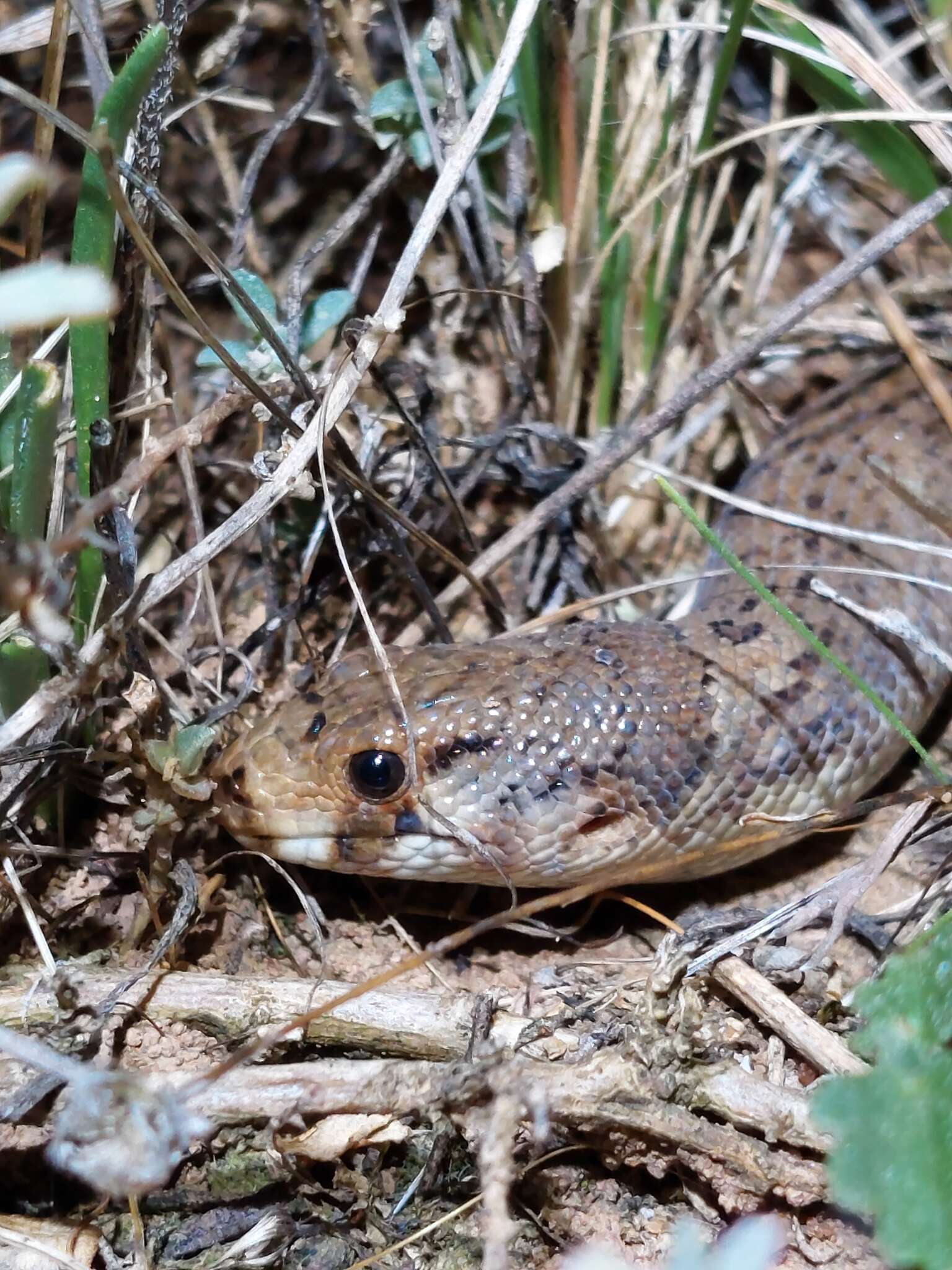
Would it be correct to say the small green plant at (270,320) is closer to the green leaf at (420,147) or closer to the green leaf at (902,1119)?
the green leaf at (420,147)

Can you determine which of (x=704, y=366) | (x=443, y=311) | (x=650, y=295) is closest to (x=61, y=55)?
(x=443, y=311)

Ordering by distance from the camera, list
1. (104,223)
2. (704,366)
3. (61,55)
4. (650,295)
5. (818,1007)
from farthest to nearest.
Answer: (704,366), (650,295), (818,1007), (61,55), (104,223)

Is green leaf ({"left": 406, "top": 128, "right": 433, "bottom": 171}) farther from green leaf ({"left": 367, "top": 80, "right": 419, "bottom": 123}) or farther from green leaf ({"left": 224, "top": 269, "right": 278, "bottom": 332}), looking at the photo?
green leaf ({"left": 224, "top": 269, "right": 278, "bottom": 332})

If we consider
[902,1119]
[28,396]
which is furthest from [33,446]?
[902,1119]

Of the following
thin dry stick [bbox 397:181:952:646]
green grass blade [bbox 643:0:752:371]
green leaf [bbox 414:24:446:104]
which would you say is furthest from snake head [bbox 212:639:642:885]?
green leaf [bbox 414:24:446:104]

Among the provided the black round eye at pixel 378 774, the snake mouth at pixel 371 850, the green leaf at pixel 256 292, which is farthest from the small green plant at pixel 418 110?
the snake mouth at pixel 371 850

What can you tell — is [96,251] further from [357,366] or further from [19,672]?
[19,672]

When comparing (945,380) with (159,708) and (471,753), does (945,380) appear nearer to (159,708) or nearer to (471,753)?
(471,753)
